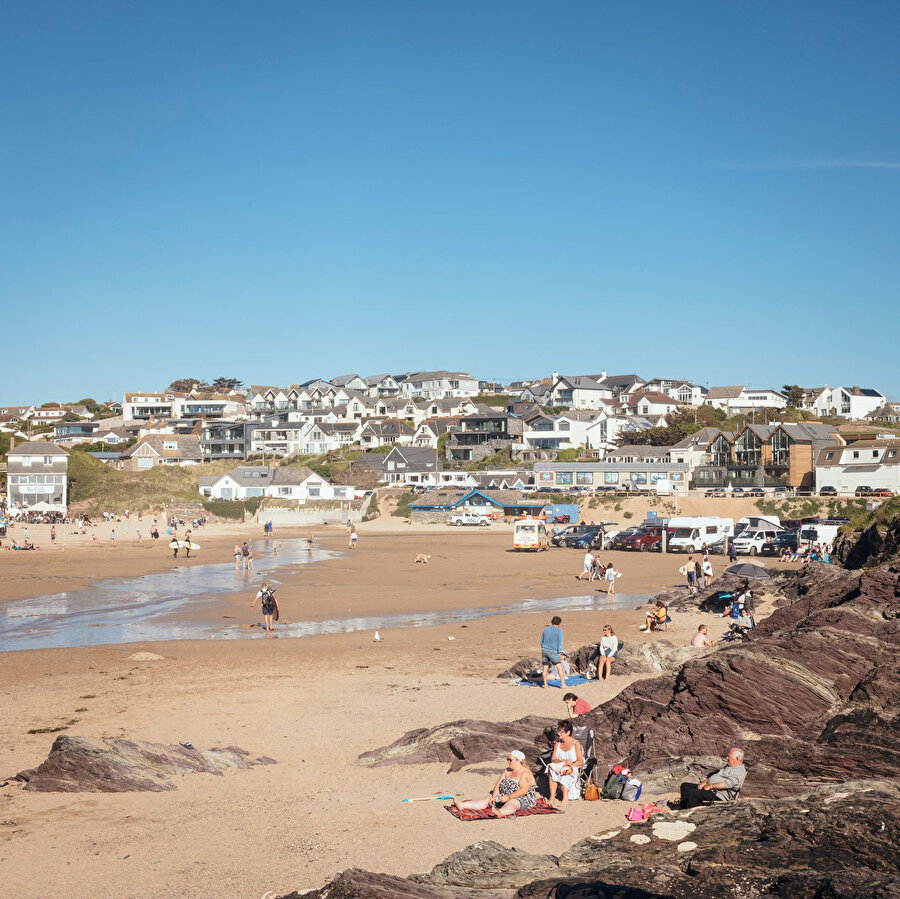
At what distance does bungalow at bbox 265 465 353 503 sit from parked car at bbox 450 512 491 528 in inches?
657

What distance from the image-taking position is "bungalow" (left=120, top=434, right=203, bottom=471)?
113 m

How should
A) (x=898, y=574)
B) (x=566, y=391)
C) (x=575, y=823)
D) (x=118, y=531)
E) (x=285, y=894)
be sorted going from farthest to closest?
(x=566, y=391) → (x=118, y=531) → (x=898, y=574) → (x=575, y=823) → (x=285, y=894)

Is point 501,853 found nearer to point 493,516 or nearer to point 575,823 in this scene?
point 575,823

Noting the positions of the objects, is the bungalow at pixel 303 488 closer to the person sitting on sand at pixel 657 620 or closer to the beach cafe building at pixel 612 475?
the beach cafe building at pixel 612 475

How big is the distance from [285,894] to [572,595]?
2581 centimetres

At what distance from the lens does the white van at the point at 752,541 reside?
45688mm

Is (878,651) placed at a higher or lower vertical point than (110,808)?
higher

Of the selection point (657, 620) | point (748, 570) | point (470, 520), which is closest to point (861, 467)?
point (470, 520)

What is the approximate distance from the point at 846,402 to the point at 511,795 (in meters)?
130

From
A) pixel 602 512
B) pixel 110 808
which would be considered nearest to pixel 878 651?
pixel 110 808

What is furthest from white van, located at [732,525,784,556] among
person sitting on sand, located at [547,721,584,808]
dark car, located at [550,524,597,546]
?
person sitting on sand, located at [547,721,584,808]

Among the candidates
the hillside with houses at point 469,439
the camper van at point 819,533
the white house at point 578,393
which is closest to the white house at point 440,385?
the hillside with houses at point 469,439

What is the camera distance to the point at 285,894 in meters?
8.16

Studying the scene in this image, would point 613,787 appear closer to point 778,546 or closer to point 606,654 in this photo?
point 606,654
